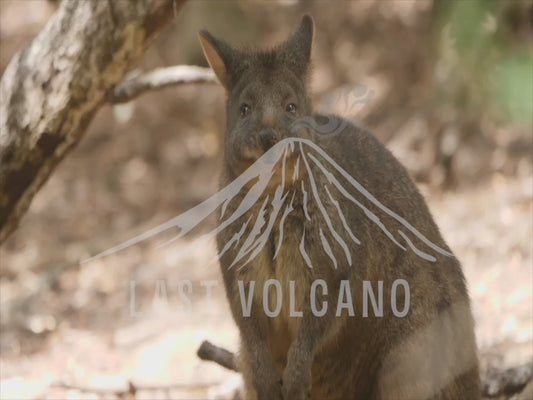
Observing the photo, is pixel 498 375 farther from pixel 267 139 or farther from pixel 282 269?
pixel 267 139

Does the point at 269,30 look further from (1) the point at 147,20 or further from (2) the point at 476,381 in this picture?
(2) the point at 476,381

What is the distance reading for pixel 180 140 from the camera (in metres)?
12.2

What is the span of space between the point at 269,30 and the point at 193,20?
104 cm

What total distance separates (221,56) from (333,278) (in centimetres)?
134

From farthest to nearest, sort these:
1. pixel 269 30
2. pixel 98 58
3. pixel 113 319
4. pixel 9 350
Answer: pixel 269 30 < pixel 113 319 < pixel 9 350 < pixel 98 58

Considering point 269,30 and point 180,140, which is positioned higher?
point 269,30

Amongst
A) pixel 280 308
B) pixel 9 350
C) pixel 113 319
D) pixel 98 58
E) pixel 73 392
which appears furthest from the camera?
pixel 113 319

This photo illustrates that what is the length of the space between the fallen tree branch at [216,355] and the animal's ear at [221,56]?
167cm

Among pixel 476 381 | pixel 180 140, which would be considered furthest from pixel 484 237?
pixel 180 140

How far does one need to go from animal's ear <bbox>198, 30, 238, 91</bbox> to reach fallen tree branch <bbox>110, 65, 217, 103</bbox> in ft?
3.74

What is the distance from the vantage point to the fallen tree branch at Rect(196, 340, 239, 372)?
5445mm

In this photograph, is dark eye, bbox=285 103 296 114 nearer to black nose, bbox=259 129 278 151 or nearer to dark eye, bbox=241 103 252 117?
dark eye, bbox=241 103 252 117

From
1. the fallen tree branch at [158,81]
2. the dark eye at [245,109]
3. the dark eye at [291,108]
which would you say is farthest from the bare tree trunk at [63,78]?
the dark eye at [291,108]

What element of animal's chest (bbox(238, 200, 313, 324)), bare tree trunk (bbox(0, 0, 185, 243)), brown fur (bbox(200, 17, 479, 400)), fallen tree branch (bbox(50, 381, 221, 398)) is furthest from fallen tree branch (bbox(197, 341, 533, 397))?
bare tree trunk (bbox(0, 0, 185, 243))
